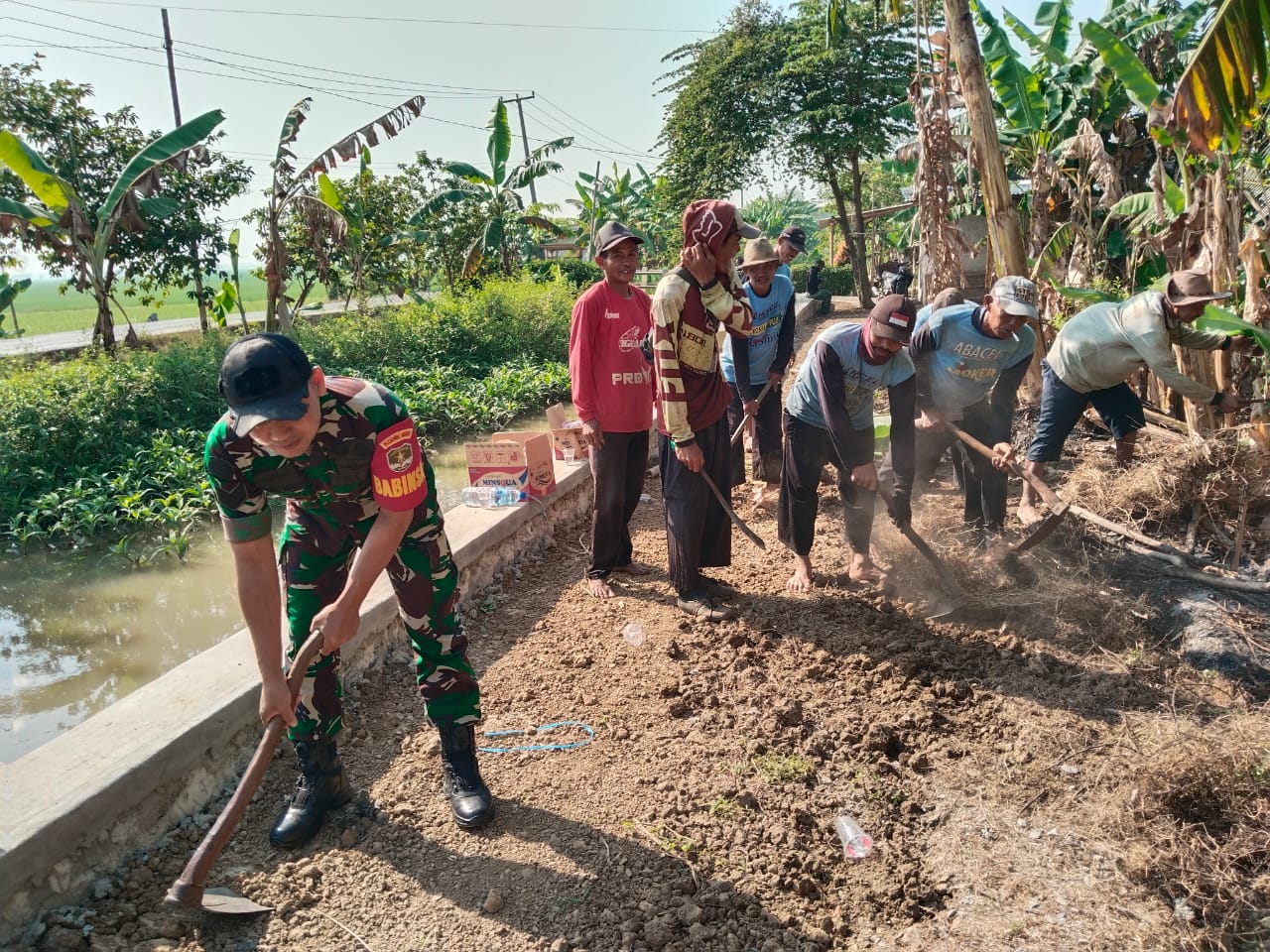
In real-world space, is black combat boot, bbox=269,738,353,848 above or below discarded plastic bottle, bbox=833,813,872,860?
above

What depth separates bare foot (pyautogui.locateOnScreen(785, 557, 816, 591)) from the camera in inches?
160

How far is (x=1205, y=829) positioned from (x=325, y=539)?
2.67 metres

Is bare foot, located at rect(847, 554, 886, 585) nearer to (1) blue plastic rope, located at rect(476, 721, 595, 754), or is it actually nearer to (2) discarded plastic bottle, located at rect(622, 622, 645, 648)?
(2) discarded plastic bottle, located at rect(622, 622, 645, 648)

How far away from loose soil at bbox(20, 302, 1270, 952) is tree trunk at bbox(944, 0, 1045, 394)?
2.69 m

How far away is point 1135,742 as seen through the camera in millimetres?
2717

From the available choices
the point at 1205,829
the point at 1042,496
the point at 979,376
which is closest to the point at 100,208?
the point at 979,376

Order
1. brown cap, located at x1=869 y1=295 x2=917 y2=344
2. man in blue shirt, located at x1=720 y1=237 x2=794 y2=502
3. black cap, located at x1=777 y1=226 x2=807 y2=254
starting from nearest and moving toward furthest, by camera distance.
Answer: brown cap, located at x1=869 y1=295 x2=917 y2=344
man in blue shirt, located at x1=720 y1=237 x2=794 y2=502
black cap, located at x1=777 y1=226 x2=807 y2=254

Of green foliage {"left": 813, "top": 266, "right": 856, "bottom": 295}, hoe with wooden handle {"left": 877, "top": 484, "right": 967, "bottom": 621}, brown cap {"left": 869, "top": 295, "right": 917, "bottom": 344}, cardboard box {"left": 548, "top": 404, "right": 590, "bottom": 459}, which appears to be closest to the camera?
brown cap {"left": 869, "top": 295, "right": 917, "bottom": 344}

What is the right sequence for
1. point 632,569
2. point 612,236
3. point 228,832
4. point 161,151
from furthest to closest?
point 161,151 < point 632,569 < point 612,236 < point 228,832

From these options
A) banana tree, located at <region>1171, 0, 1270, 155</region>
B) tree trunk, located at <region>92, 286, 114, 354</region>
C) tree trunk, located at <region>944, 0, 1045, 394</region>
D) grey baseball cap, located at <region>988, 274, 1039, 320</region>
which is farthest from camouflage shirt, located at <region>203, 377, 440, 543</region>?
tree trunk, located at <region>92, 286, 114, 354</region>

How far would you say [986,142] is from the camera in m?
5.45

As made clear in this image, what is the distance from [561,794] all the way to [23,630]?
11.7ft

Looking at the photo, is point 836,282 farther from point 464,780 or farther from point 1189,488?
point 464,780

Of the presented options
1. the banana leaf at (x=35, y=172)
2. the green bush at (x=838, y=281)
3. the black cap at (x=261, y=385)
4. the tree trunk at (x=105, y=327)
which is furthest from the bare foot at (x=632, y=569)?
the green bush at (x=838, y=281)
